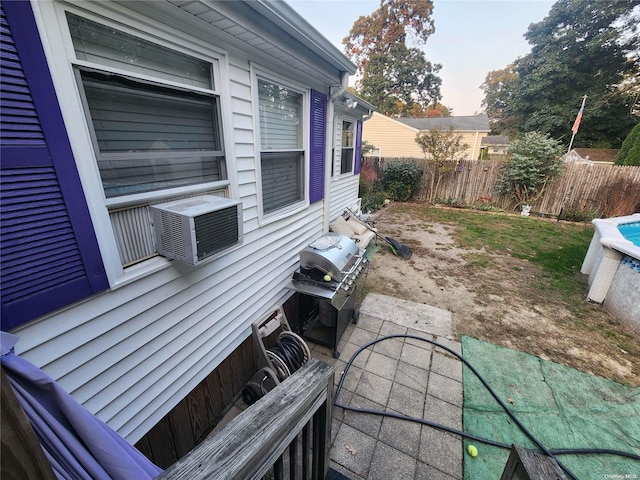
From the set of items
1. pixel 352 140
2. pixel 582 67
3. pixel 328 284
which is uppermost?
pixel 582 67

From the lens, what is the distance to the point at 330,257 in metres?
2.81

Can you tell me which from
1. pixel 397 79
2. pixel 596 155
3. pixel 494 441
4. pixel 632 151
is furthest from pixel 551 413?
pixel 397 79

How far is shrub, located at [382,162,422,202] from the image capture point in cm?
1062

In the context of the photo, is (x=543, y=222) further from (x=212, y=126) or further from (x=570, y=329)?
(x=212, y=126)

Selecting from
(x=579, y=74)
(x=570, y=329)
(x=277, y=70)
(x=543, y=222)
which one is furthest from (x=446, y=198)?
(x=579, y=74)

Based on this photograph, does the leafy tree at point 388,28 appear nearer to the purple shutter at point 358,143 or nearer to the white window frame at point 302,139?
the purple shutter at point 358,143

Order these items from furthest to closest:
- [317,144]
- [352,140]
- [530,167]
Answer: [530,167] → [352,140] → [317,144]

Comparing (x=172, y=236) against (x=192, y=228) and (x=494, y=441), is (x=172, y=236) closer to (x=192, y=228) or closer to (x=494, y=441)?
(x=192, y=228)

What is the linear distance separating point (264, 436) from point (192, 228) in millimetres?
1115

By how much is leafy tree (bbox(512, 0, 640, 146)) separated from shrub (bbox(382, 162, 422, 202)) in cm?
1329

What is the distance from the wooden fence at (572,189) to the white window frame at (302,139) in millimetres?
8928

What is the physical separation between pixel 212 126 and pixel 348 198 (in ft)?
16.1

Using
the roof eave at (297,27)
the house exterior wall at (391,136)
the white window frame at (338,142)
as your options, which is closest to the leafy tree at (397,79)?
the house exterior wall at (391,136)

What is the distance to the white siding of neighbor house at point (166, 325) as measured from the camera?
126 centimetres
